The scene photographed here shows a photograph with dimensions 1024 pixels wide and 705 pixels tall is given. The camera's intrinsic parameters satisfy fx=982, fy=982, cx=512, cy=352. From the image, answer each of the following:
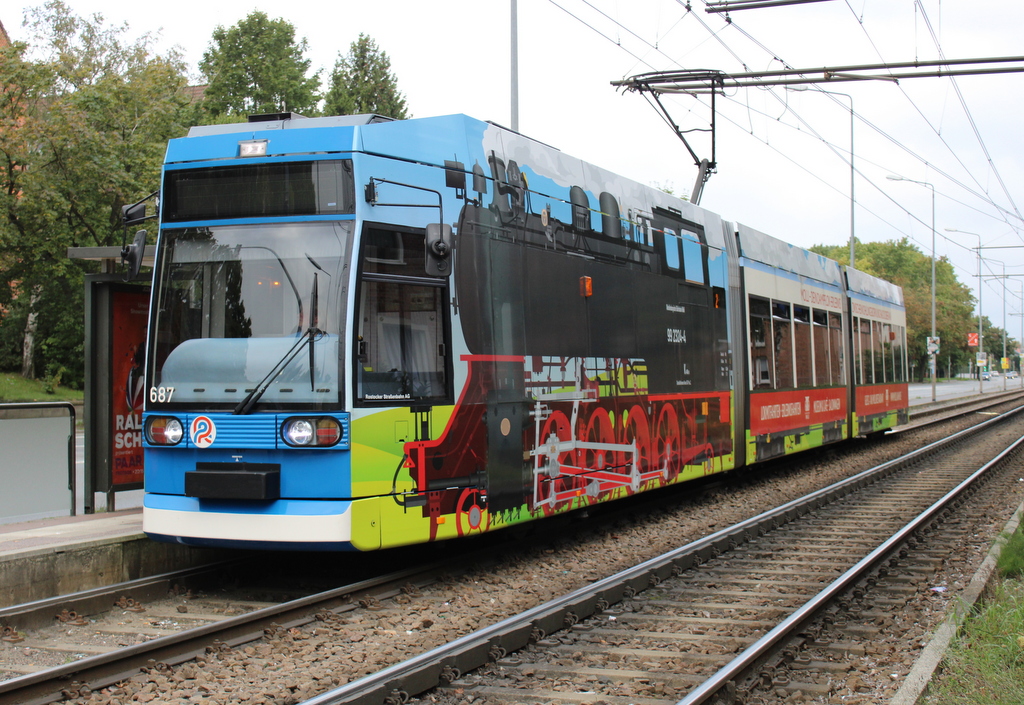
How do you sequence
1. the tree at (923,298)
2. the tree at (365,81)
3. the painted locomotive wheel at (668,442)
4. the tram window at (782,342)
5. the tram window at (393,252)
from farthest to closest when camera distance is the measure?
the tree at (923,298) → the tree at (365,81) → the tram window at (782,342) → the painted locomotive wheel at (668,442) → the tram window at (393,252)

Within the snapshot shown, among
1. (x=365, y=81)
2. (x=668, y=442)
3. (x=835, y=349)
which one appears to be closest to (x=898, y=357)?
(x=835, y=349)

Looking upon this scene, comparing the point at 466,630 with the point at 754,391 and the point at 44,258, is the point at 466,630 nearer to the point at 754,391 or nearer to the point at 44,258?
the point at 754,391

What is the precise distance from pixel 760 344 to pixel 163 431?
9.35 metres

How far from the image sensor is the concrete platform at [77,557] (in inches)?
265

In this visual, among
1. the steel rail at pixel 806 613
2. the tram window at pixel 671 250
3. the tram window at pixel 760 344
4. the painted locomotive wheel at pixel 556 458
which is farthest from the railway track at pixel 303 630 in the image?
the tram window at pixel 760 344

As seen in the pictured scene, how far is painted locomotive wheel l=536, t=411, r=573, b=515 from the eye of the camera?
27.3 ft

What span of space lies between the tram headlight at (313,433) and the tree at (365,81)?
49.4 m

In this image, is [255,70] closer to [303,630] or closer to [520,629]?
[303,630]

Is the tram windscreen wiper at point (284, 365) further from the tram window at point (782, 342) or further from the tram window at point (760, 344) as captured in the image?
the tram window at point (782, 342)

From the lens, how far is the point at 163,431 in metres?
7.01

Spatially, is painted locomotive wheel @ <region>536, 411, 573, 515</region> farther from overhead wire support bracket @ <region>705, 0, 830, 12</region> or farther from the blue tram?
overhead wire support bracket @ <region>705, 0, 830, 12</region>

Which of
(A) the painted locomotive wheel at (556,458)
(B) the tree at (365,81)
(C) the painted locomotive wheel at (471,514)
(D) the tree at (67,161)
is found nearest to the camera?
(C) the painted locomotive wheel at (471,514)

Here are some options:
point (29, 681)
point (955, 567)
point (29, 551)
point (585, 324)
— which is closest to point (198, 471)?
point (29, 551)

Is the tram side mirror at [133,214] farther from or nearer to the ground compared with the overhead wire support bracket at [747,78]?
nearer to the ground
